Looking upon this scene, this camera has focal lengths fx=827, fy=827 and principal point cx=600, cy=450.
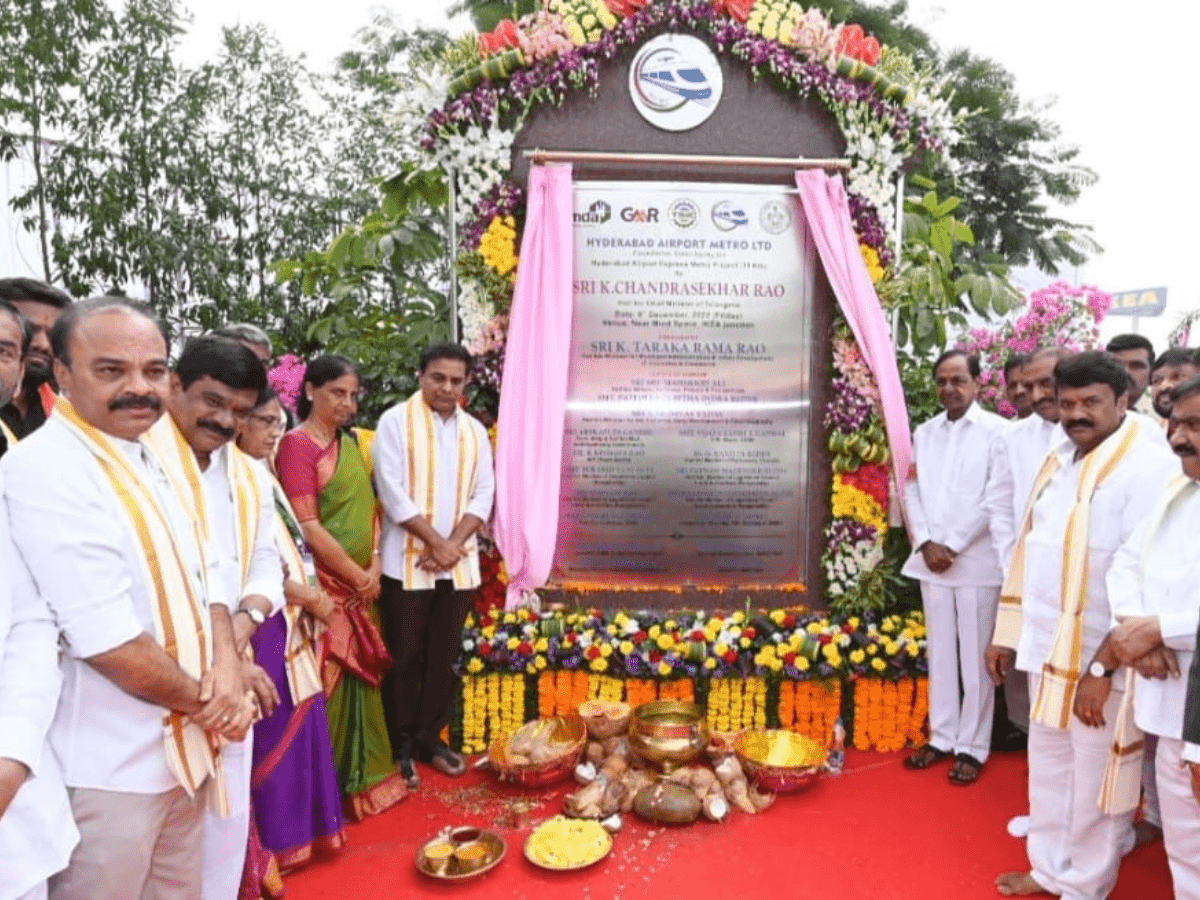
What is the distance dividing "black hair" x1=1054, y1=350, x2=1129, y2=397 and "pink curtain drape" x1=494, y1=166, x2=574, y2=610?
89.9 inches

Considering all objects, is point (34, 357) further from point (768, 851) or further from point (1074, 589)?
point (1074, 589)

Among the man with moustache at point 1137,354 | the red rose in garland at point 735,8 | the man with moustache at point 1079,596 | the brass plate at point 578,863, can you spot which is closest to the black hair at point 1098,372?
the man with moustache at point 1079,596

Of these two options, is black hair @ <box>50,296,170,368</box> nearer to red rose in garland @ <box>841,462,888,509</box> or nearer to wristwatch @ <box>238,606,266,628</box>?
wristwatch @ <box>238,606,266,628</box>

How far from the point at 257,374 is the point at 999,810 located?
342 centimetres

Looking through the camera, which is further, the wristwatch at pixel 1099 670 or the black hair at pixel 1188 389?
the wristwatch at pixel 1099 670

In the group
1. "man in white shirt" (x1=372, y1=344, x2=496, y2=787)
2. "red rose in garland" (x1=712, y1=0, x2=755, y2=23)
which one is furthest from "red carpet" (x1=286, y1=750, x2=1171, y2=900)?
"red rose in garland" (x1=712, y1=0, x2=755, y2=23)

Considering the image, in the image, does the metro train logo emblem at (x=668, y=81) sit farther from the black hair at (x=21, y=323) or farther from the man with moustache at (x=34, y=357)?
the black hair at (x=21, y=323)

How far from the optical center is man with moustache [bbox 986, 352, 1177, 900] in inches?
104

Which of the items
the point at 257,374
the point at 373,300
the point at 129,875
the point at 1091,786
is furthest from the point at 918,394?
the point at 373,300

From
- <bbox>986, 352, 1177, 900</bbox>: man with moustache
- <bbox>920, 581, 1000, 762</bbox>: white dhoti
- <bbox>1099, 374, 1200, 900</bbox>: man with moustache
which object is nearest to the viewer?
<bbox>1099, 374, 1200, 900</bbox>: man with moustache

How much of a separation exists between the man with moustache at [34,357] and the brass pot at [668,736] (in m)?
2.63

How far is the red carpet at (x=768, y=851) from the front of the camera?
296cm

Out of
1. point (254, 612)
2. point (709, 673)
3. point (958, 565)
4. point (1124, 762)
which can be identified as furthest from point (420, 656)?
point (1124, 762)

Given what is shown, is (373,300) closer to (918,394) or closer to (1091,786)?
(918,394)
